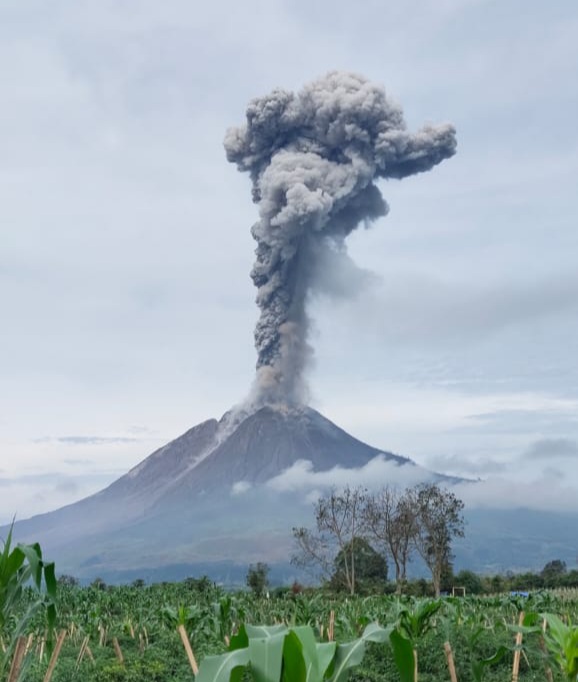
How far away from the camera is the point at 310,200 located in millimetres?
77500

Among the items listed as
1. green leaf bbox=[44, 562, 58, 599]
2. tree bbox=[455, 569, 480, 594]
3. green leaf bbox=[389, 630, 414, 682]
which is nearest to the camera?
green leaf bbox=[389, 630, 414, 682]

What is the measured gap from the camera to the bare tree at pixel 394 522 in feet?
139

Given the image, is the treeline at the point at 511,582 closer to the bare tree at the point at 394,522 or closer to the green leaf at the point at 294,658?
the bare tree at the point at 394,522

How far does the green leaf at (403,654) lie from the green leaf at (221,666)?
2.38ft

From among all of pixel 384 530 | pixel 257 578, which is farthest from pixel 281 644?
pixel 384 530

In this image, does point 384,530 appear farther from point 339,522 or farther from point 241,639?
point 241,639

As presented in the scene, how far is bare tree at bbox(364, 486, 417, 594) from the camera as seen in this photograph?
1671 inches

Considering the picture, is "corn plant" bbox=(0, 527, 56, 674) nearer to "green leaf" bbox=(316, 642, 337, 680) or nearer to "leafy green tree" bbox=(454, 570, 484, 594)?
"green leaf" bbox=(316, 642, 337, 680)

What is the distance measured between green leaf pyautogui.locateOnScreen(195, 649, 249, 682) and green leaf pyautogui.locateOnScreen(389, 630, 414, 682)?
0.73 m

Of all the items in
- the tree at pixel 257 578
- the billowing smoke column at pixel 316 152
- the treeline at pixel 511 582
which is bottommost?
the treeline at pixel 511 582

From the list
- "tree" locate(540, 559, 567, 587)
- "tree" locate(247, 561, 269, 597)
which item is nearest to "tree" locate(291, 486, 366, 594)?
"tree" locate(247, 561, 269, 597)

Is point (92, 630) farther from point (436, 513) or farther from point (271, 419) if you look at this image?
point (271, 419)

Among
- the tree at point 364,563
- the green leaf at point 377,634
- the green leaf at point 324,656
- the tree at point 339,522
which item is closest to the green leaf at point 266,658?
the green leaf at point 324,656

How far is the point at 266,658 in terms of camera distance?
86.7 inches
